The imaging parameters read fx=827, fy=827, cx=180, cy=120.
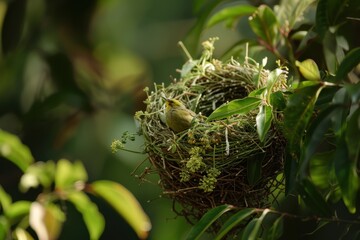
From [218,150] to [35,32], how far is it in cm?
202

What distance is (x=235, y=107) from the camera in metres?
1.64

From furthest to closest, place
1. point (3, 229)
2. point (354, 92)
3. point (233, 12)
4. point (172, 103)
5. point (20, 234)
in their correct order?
point (233, 12)
point (20, 234)
point (3, 229)
point (172, 103)
point (354, 92)

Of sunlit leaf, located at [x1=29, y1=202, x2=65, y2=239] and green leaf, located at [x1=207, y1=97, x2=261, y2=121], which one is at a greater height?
green leaf, located at [x1=207, y1=97, x2=261, y2=121]

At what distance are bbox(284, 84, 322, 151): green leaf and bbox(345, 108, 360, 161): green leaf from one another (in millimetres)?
126

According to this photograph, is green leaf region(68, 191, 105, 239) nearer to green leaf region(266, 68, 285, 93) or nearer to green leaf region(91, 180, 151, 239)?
green leaf region(91, 180, 151, 239)

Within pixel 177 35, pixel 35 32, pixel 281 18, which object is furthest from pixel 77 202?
pixel 177 35

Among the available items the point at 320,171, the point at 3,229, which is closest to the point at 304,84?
the point at 320,171

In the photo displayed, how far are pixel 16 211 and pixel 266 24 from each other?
0.82m

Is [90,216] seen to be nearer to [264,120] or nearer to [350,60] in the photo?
[264,120]

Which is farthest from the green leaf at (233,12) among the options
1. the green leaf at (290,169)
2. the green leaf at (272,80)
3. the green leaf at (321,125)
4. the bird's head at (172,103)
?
the green leaf at (321,125)

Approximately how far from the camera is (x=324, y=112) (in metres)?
1.49

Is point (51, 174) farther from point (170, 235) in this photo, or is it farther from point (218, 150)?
point (218, 150)

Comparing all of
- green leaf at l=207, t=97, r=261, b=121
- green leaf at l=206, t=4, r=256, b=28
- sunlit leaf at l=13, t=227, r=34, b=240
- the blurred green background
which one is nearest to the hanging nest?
green leaf at l=207, t=97, r=261, b=121

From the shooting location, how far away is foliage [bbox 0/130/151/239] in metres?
2.19
